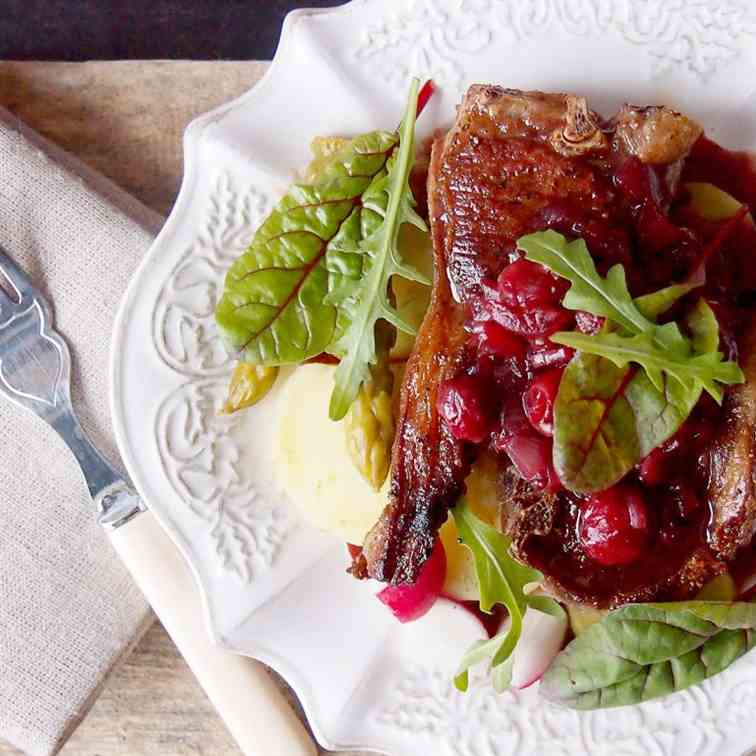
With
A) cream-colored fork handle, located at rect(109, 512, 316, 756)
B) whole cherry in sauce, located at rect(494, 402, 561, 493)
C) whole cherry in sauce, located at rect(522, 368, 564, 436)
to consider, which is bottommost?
cream-colored fork handle, located at rect(109, 512, 316, 756)

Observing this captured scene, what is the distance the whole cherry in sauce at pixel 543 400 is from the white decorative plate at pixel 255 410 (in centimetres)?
96

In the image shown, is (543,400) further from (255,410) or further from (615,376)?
(255,410)

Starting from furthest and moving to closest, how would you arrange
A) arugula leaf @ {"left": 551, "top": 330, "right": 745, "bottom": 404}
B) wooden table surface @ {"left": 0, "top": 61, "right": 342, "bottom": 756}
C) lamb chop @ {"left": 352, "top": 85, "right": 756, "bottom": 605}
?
wooden table surface @ {"left": 0, "top": 61, "right": 342, "bottom": 756}
lamb chop @ {"left": 352, "top": 85, "right": 756, "bottom": 605}
arugula leaf @ {"left": 551, "top": 330, "right": 745, "bottom": 404}

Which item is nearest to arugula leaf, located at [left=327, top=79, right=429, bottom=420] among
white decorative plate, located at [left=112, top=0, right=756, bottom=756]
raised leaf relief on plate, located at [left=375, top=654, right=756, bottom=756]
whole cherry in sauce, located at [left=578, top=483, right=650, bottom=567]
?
white decorative plate, located at [left=112, top=0, right=756, bottom=756]

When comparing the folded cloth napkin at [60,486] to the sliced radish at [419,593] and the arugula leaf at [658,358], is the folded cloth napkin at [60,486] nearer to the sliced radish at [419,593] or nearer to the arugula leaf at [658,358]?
the sliced radish at [419,593]

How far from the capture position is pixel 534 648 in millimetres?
3156

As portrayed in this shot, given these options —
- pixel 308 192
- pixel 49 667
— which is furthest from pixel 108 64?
pixel 49 667

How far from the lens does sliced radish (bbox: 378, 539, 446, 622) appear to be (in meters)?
3.13

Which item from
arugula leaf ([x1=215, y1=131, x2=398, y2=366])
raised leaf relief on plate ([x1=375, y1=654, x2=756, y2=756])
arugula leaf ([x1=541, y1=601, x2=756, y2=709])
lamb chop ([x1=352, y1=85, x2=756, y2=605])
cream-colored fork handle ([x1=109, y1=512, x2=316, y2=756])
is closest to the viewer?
lamb chop ([x1=352, y1=85, x2=756, y2=605])

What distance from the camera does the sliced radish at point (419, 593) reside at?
313cm

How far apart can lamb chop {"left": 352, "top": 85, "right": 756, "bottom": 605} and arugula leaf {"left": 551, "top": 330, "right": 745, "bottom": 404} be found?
253mm

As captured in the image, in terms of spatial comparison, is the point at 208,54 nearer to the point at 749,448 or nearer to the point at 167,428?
the point at 167,428

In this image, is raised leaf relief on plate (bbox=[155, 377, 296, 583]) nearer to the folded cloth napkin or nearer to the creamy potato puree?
the creamy potato puree

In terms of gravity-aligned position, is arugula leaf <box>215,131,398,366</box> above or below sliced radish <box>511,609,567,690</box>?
above
